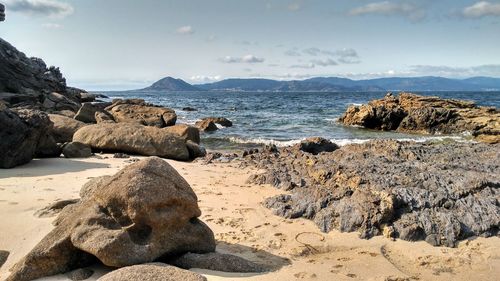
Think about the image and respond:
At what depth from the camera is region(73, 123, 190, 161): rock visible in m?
12.5

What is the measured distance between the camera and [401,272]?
4828 mm

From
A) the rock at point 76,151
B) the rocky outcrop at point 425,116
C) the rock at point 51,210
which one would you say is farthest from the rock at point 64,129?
the rocky outcrop at point 425,116

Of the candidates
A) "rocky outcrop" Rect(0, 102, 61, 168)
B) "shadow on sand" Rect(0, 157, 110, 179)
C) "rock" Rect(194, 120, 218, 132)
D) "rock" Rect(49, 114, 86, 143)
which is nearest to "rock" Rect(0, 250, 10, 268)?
"shadow on sand" Rect(0, 157, 110, 179)

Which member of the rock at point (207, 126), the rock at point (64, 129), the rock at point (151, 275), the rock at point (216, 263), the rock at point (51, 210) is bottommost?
the rock at point (207, 126)

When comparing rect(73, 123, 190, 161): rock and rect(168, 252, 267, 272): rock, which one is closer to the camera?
rect(168, 252, 267, 272): rock

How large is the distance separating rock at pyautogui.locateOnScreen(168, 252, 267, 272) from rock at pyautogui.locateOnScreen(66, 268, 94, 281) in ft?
2.75

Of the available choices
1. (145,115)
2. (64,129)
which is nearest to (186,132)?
(64,129)

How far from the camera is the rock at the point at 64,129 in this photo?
1353 centimetres

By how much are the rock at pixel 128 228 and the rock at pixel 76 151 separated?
7.07 metres

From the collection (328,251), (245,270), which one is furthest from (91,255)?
(328,251)

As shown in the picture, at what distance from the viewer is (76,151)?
1144 centimetres

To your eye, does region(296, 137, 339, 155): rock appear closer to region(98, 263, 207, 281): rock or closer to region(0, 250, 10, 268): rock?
region(0, 250, 10, 268): rock

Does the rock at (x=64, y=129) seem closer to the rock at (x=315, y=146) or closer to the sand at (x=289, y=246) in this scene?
the sand at (x=289, y=246)

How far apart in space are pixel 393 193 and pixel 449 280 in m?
1.72
